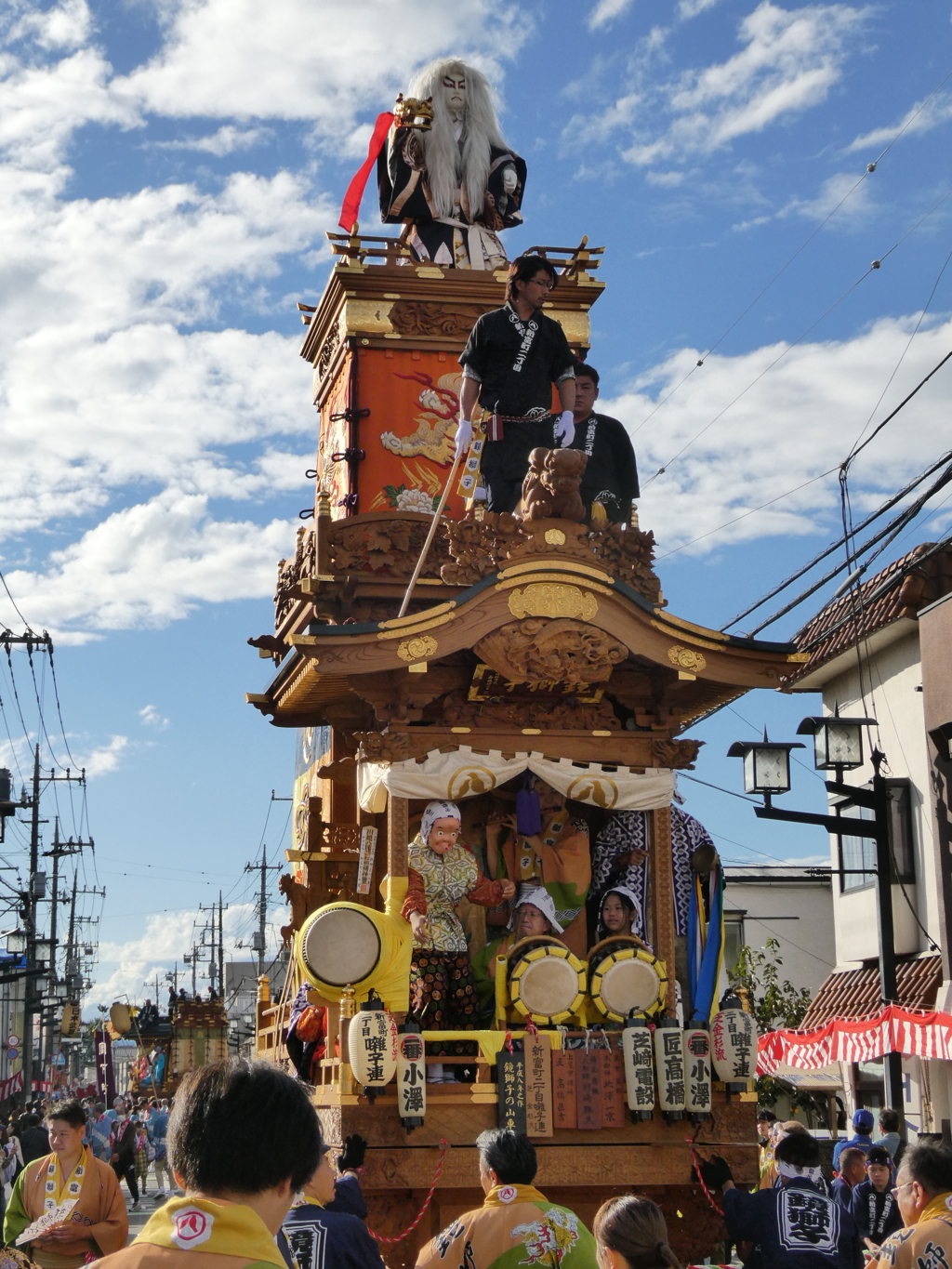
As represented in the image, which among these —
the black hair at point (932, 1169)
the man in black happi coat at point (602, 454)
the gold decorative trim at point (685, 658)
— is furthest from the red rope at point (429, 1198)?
the man in black happi coat at point (602, 454)

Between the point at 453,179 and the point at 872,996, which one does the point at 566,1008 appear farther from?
the point at 872,996

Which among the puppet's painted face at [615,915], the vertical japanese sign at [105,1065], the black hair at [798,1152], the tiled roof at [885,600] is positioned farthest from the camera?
the vertical japanese sign at [105,1065]

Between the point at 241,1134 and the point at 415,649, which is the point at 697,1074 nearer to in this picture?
the point at 415,649

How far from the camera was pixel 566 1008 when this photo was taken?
9727mm

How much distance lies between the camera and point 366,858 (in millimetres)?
11492

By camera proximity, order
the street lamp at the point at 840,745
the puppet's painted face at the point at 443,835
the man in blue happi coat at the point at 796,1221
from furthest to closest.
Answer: the street lamp at the point at 840,745 → the puppet's painted face at the point at 443,835 → the man in blue happi coat at the point at 796,1221

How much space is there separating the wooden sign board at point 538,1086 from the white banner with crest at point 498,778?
204 cm

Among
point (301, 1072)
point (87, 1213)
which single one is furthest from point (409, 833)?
point (87, 1213)

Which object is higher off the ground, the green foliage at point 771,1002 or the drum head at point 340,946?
the drum head at point 340,946

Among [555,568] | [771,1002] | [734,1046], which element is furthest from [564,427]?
[771,1002]

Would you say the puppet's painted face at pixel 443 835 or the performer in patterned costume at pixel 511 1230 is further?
the puppet's painted face at pixel 443 835

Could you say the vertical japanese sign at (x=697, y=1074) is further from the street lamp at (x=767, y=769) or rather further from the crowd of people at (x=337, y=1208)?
the street lamp at (x=767, y=769)

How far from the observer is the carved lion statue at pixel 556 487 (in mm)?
10438

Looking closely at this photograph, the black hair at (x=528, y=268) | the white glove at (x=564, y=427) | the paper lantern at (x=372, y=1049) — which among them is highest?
the black hair at (x=528, y=268)
